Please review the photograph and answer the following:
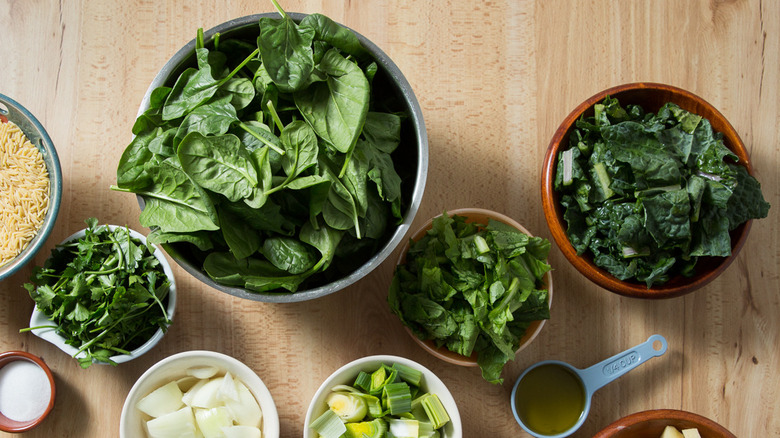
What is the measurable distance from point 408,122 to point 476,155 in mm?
353

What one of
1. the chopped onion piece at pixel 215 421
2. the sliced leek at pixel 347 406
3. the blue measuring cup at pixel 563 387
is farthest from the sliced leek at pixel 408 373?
the chopped onion piece at pixel 215 421

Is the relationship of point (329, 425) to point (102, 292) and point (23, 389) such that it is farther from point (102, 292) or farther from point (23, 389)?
point (23, 389)

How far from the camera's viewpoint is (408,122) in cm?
123

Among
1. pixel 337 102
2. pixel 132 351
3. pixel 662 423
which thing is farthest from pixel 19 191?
pixel 662 423

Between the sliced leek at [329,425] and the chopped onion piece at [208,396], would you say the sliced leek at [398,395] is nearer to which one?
the sliced leek at [329,425]

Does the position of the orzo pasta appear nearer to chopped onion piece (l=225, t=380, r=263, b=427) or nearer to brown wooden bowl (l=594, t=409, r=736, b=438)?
chopped onion piece (l=225, t=380, r=263, b=427)


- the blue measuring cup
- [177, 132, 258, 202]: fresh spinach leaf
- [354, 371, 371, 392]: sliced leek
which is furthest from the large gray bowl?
the blue measuring cup

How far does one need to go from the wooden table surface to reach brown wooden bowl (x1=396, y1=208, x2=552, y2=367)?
86 mm

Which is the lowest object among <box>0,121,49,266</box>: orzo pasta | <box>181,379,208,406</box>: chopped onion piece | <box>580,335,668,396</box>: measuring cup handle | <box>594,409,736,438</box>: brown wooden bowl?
<box>594,409,736,438</box>: brown wooden bowl

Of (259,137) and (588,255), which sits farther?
(588,255)

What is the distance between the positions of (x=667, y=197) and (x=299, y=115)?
0.80 meters

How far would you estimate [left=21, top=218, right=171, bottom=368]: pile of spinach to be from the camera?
1290 millimetres

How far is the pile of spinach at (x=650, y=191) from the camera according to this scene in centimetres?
132

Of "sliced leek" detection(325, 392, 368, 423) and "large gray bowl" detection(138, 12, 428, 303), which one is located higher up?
Answer: "large gray bowl" detection(138, 12, 428, 303)
